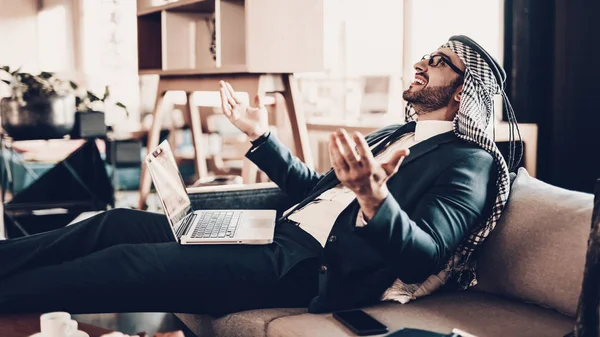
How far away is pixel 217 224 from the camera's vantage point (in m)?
2.17

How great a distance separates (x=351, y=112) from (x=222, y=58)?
1576mm

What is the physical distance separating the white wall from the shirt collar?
655cm

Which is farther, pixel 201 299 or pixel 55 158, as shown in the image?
pixel 55 158

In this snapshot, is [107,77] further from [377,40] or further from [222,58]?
[222,58]

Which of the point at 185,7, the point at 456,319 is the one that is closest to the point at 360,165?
the point at 456,319

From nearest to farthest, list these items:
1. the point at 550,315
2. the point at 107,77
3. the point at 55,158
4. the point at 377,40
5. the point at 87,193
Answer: the point at 550,315 → the point at 87,193 → the point at 377,40 → the point at 55,158 → the point at 107,77

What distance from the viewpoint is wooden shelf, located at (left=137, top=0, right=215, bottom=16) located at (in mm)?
3535

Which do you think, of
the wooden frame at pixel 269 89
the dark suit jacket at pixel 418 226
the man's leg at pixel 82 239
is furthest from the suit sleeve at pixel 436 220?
the wooden frame at pixel 269 89

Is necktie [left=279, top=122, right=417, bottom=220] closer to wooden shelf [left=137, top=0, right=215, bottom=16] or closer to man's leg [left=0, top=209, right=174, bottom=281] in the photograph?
man's leg [left=0, top=209, right=174, bottom=281]

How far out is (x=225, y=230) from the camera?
2080 mm

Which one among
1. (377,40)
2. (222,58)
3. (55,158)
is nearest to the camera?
(222,58)

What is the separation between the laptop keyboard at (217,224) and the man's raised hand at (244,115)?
11.0 inches

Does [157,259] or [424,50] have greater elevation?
[424,50]

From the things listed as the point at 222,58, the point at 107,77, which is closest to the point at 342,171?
the point at 222,58
